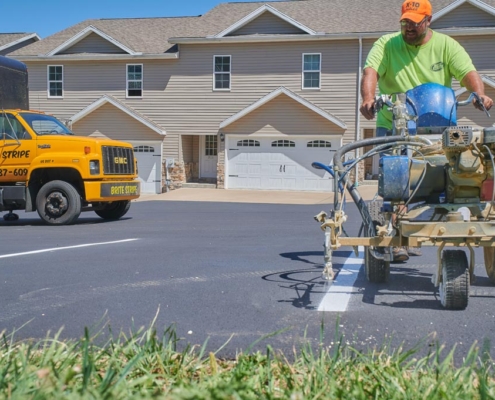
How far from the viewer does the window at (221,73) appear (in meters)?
28.8

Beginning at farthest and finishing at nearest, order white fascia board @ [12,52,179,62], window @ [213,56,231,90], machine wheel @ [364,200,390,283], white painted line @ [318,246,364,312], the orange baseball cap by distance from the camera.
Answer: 1. white fascia board @ [12,52,179,62]
2. window @ [213,56,231,90]
3. the orange baseball cap
4. machine wheel @ [364,200,390,283]
5. white painted line @ [318,246,364,312]

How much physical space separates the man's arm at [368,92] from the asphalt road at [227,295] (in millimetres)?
1394

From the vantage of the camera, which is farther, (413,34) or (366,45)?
(366,45)

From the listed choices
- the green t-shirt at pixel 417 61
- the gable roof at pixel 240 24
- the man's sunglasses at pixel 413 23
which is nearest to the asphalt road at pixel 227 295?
the green t-shirt at pixel 417 61

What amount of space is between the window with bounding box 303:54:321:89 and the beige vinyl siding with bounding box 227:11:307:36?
3.58ft

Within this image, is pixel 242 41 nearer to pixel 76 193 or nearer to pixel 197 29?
pixel 197 29

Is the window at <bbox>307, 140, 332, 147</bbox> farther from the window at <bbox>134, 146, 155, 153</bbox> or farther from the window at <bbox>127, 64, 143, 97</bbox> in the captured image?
the window at <bbox>127, 64, 143, 97</bbox>

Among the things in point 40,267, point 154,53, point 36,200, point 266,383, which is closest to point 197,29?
point 154,53

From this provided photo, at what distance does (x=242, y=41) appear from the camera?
28.1 meters

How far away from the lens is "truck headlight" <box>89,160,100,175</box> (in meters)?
13.3

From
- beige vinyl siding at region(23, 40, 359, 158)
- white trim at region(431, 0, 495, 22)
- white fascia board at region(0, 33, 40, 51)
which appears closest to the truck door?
beige vinyl siding at region(23, 40, 359, 158)

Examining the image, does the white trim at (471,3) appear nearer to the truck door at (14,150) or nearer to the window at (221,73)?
the window at (221,73)

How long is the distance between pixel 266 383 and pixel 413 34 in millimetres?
4296

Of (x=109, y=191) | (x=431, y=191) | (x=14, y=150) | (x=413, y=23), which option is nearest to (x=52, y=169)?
(x=14, y=150)
